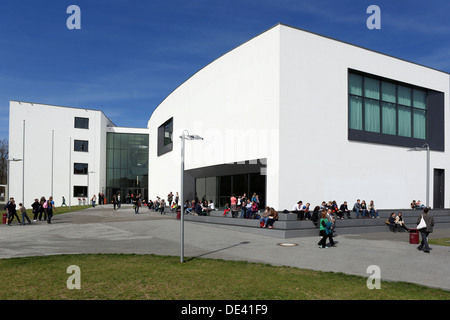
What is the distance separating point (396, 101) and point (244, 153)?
1350cm

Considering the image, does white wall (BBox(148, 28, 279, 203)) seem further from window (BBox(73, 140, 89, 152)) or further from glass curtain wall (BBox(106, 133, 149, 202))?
window (BBox(73, 140, 89, 152))

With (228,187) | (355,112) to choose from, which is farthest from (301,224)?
(355,112)

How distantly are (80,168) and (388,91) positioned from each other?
43.0 meters

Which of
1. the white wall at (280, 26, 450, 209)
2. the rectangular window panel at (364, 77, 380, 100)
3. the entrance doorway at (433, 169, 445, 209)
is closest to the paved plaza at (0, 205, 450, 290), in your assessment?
the white wall at (280, 26, 450, 209)

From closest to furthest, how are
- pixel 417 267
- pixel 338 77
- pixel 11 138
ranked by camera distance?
pixel 417 267, pixel 338 77, pixel 11 138

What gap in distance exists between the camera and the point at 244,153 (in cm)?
2441

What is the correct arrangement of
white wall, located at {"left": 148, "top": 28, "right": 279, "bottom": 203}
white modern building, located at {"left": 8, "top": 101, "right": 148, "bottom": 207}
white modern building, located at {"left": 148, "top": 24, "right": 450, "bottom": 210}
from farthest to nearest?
white modern building, located at {"left": 8, "top": 101, "right": 148, "bottom": 207}
white wall, located at {"left": 148, "top": 28, "right": 279, "bottom": 203}
white modern building, located at {"left": 148, "top": 24, "right": 450, "bottom": 210}

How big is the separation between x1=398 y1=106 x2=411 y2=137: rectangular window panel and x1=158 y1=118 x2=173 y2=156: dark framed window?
23677mm

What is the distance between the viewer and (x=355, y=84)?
1010 inches

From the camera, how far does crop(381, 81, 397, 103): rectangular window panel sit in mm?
27406

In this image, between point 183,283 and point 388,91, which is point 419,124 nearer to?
point 388,91
